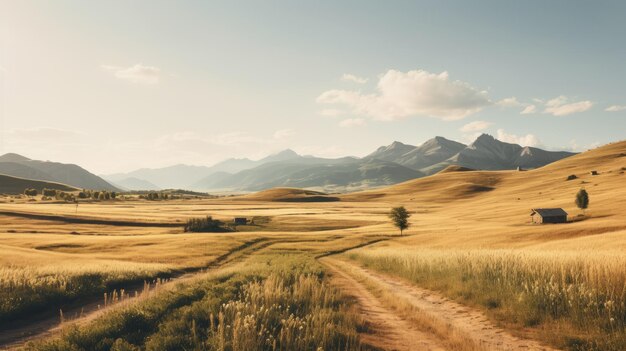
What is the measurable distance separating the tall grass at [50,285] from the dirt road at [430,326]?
17832 millimetres

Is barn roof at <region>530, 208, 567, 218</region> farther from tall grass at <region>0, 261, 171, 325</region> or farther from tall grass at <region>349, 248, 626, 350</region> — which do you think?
tall grass at <region>0, 261, 171, 325</region>

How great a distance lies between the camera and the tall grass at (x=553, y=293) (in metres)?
11.9

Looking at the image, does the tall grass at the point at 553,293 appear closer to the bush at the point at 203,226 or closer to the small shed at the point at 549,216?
the small shed at the point at 549,216

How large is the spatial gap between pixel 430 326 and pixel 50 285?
23.5 meters

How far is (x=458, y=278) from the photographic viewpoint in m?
21.5

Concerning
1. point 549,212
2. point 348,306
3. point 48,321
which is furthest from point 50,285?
point 549,212

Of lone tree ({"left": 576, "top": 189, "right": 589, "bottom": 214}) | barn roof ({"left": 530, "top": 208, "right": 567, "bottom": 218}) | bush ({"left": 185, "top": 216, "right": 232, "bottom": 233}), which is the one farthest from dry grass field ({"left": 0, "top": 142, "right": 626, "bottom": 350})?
lone tree ({"left": 576, "top": 189, "right": 589, "bottom": 214})

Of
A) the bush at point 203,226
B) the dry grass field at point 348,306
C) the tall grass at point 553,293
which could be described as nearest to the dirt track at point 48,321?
the dry grass field at point 348,306

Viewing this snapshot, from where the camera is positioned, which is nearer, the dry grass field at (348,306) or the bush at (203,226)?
the dry grass field at (348,306)

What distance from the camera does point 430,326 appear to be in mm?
14516

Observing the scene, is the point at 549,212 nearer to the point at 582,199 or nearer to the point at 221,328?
the point at 582,199

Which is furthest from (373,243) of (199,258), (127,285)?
(127,285)

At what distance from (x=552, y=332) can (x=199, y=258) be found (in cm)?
4406

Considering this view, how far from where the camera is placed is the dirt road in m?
12.3
